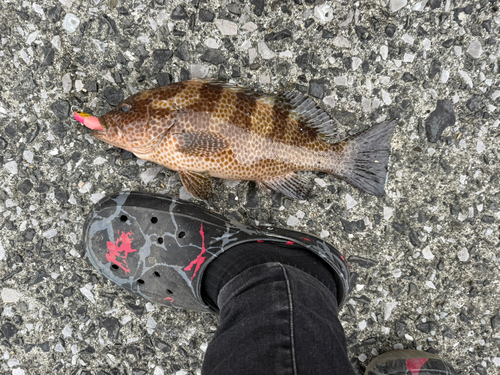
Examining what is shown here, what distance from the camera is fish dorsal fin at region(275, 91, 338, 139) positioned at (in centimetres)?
234

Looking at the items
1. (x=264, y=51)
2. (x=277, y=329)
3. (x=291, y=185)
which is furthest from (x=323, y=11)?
(x=277, y=329)

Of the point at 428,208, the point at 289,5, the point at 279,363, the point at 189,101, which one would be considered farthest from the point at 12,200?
the point at 428,208

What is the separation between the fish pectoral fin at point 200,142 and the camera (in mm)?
2127

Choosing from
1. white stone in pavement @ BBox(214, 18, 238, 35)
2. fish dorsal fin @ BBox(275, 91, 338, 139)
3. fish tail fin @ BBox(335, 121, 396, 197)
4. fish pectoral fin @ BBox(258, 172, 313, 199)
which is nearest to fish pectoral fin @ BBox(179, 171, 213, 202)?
fish pectoral fin @ BBox(258, 172, 313, 199)

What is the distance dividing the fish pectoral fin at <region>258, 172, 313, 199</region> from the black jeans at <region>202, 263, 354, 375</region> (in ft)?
2.01

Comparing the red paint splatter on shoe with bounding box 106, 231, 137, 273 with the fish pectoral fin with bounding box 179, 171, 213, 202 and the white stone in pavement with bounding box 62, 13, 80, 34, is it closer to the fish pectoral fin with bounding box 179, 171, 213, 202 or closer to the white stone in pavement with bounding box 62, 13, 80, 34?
the fish pectoral fin with bounding box 179, 171, 213, 202

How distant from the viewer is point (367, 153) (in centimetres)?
239

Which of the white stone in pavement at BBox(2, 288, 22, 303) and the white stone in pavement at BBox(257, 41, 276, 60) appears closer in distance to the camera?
the white stone in pavement at BBox(257, 41, 276, 60)

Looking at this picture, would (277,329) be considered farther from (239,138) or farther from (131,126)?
(131,126)

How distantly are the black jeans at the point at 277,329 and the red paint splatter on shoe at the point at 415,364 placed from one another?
112 centimetres

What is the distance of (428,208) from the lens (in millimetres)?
2590

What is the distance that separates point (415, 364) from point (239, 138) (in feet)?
7.36

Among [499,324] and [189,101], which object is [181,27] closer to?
[189,101]

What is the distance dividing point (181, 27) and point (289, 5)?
2.69ft
